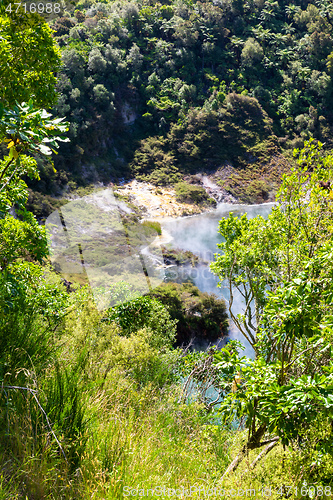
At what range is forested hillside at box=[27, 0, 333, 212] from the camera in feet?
83.6

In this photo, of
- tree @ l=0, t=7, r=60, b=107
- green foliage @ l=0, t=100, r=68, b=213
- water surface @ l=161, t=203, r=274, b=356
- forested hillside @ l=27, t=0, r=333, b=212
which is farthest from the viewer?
forested hillside @ l=27, t=0, r=333, b=212

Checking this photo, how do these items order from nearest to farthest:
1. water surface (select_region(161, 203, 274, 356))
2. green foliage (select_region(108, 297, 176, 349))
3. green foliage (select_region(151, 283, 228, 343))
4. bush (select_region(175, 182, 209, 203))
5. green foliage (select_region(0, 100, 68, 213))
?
green foliage (select_region(0, 100, 68, 213)) → green foliage (select_region(108, 297, 176, 349)) → green foliage (select_region(151, 283, 228, 343)) → water surface (select_region(161, 203, 274, 356)) → bush (select_region(175, 182, 209, 203))

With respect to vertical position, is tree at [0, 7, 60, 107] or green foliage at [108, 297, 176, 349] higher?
tree at [0, 7, 60, 107]

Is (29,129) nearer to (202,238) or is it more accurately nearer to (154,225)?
(154,225)

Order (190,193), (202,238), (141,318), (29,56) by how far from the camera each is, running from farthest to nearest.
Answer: (190,193) → (202,238) → (141,318) → (29,56)

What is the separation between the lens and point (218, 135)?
1180 inches

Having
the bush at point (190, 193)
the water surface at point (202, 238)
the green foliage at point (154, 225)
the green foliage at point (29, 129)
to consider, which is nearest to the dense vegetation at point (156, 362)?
the green foliage at point (29, 129)

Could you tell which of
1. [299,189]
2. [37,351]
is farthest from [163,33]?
[37,351]

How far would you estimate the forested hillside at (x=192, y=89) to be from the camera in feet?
83.6

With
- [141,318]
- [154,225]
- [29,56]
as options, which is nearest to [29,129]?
[29,56]

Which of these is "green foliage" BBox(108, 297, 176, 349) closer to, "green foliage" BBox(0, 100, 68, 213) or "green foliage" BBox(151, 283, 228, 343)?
"green foliage" BBox(151, 283, 228, 343)

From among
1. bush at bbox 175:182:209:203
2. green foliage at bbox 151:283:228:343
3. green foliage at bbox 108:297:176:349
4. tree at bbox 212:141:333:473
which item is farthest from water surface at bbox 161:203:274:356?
tree at bbox 212:141:333:473

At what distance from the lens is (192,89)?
29.0 metres

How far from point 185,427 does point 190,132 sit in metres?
29.1
